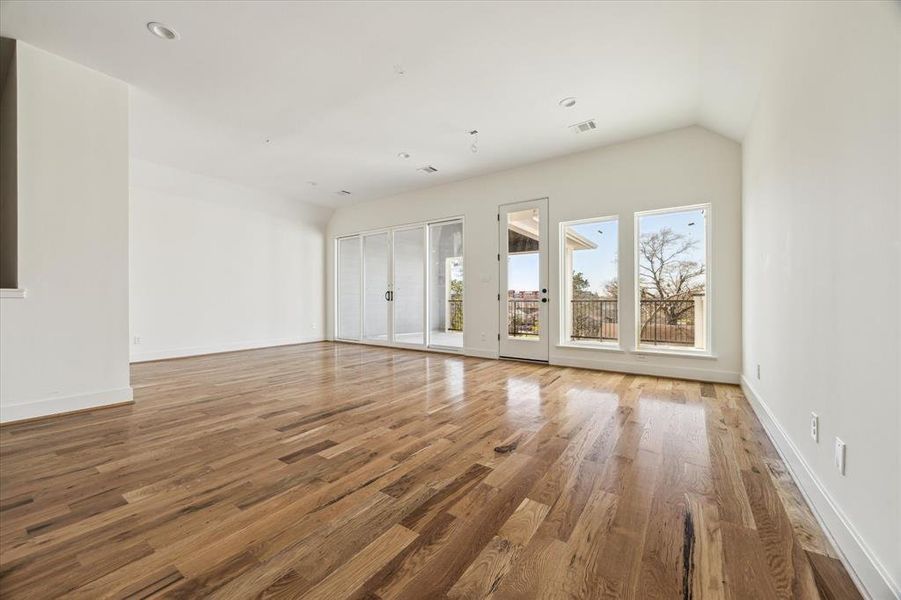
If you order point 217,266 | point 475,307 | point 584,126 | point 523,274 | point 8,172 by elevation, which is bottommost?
point 475,307

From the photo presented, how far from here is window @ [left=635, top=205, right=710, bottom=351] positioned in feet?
14.4

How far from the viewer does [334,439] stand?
Result: 2.44m

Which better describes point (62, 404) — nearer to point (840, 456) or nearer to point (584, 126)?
point (840, 456)

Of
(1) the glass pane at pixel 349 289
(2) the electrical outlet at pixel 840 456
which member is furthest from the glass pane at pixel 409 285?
(2) the electrical outlet at pixel 840 456

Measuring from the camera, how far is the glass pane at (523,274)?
5.40 m

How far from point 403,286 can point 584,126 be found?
13.7ft

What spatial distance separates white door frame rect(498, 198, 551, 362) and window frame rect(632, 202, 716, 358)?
1.13 metres

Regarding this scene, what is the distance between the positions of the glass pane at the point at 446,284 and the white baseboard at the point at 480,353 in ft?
0.68

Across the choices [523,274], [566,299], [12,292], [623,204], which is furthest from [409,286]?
[12,292]

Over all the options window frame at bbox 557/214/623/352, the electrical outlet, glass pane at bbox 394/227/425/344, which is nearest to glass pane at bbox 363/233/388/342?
glass pane at bbox 394/227/425/344

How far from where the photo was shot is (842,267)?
57.1 inches

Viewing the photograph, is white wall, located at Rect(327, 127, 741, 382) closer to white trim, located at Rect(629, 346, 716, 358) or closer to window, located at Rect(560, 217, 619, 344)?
white trim, located at Rect(629, 346, 716, 358)

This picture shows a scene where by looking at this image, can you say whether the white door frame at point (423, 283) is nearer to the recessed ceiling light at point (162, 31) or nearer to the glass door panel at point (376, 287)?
the glass door panel at point (376, 287)

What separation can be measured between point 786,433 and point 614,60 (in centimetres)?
296
